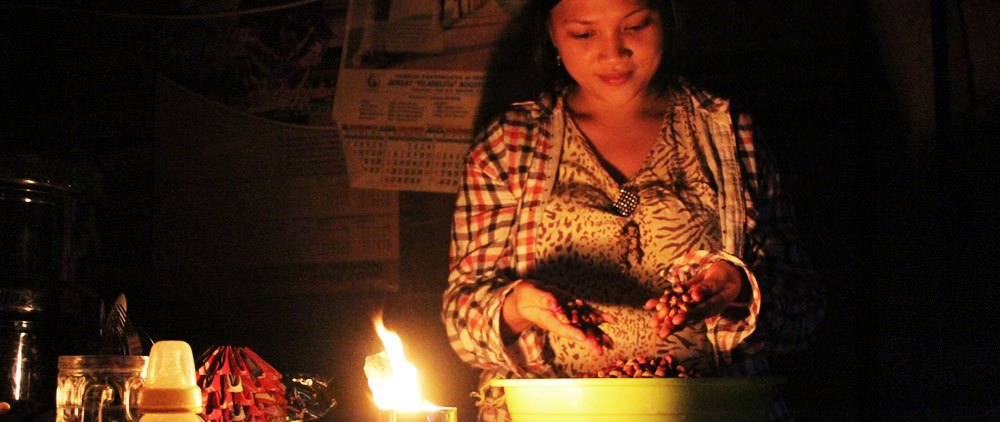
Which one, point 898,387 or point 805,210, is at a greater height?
point 805,210

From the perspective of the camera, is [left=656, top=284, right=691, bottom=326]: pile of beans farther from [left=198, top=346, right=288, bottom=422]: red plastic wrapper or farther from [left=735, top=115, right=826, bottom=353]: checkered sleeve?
[left=198, top=346, right=288, bottom=422]: red plastic wrapper

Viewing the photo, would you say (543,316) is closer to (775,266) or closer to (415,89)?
(775,266)

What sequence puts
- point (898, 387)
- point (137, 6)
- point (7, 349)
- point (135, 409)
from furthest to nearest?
point (137, 6)
point (898, 387)
point (7, 349)
point (135, 409)

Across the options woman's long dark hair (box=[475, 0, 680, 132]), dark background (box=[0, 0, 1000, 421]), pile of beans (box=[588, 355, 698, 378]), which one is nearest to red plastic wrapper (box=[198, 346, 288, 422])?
dark background (box=[0, 0, 1000, 421])

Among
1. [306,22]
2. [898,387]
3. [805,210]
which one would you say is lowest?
[898,387]

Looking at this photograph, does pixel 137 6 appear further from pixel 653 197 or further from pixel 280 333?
pixel 653 197

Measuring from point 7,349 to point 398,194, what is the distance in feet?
3.75

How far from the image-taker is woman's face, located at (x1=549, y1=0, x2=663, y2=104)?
255 cm

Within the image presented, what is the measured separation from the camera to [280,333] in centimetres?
316

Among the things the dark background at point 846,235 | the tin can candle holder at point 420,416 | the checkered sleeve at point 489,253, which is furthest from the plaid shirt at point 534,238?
the tin can candle holder at point 420,416

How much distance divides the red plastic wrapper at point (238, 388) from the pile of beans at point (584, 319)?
0.64 m

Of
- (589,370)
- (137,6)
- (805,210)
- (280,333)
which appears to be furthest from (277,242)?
(805,210)

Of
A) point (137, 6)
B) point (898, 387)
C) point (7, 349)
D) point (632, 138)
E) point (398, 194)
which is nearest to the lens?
point (7, 349)

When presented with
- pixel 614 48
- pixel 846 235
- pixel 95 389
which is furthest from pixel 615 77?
pixel 95 389
